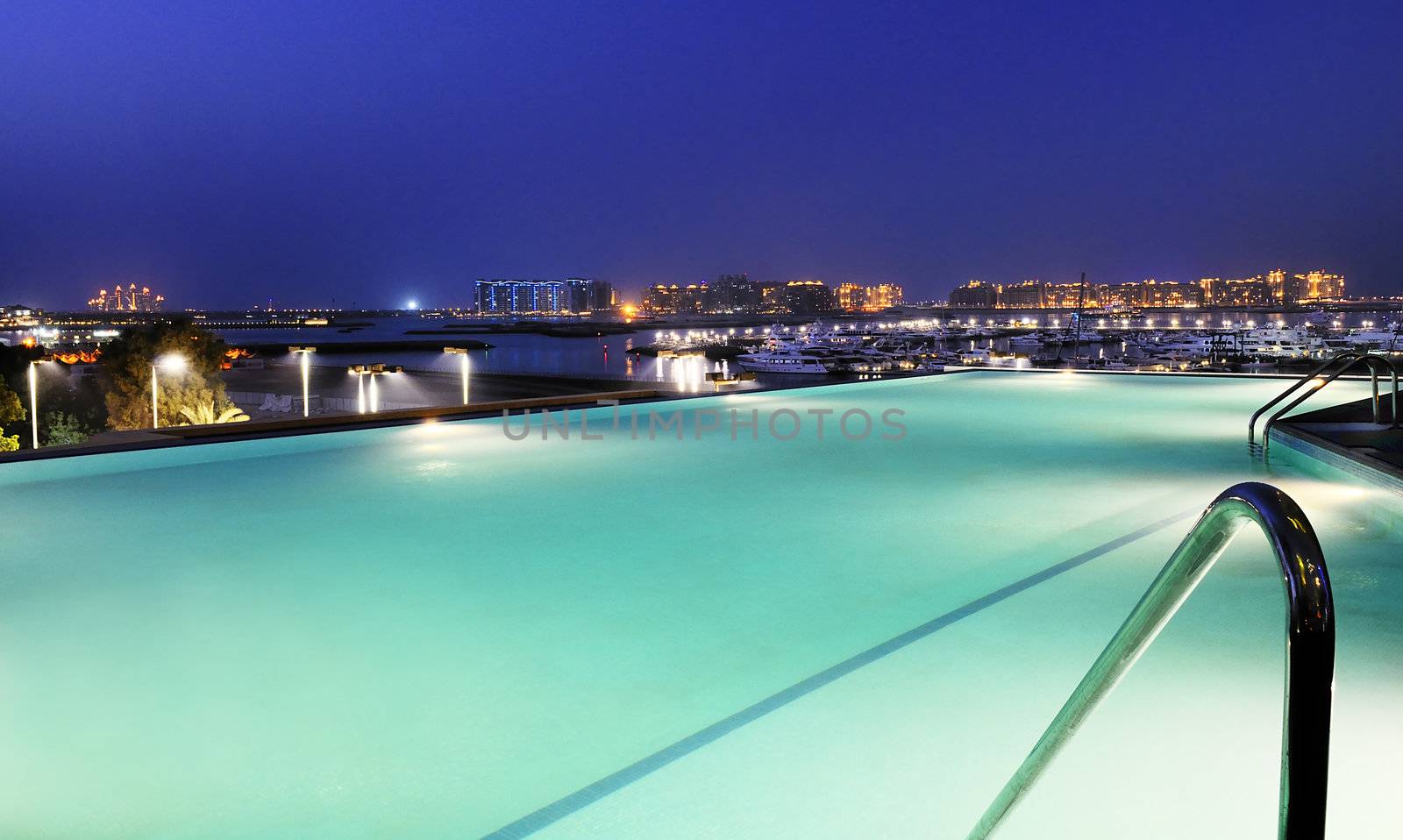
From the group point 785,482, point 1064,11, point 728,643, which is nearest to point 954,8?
point 1064,11

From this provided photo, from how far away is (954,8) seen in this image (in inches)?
1412

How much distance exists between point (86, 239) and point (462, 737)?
107m

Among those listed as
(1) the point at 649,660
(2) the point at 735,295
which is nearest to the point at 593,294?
(2) the point at 735,295

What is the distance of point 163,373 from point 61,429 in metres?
3.47

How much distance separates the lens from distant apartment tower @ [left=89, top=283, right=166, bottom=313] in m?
126

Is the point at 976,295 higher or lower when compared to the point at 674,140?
lower

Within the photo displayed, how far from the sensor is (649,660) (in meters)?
2.32

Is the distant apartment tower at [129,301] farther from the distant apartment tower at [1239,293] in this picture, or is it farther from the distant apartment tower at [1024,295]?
the distant apartment tower at [1239,293]

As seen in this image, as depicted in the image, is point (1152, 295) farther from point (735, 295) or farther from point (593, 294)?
point (593, 294)

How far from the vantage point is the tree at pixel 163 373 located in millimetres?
24859

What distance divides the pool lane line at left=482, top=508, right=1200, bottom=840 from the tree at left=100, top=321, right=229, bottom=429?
26152 millimetres

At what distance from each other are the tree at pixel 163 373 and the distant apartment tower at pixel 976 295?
9057 cm

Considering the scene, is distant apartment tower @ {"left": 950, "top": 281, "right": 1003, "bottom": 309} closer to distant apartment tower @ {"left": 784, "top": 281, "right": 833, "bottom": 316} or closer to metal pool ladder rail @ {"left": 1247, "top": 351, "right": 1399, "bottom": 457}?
distant apartment tower @ {"left": 784, "top": 281, "right": 833, "bottom": 316}

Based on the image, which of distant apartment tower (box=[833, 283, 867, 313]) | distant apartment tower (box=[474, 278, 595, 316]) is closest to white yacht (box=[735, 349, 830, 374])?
distant apartment tower (box=[474, 278, 595, 316])
